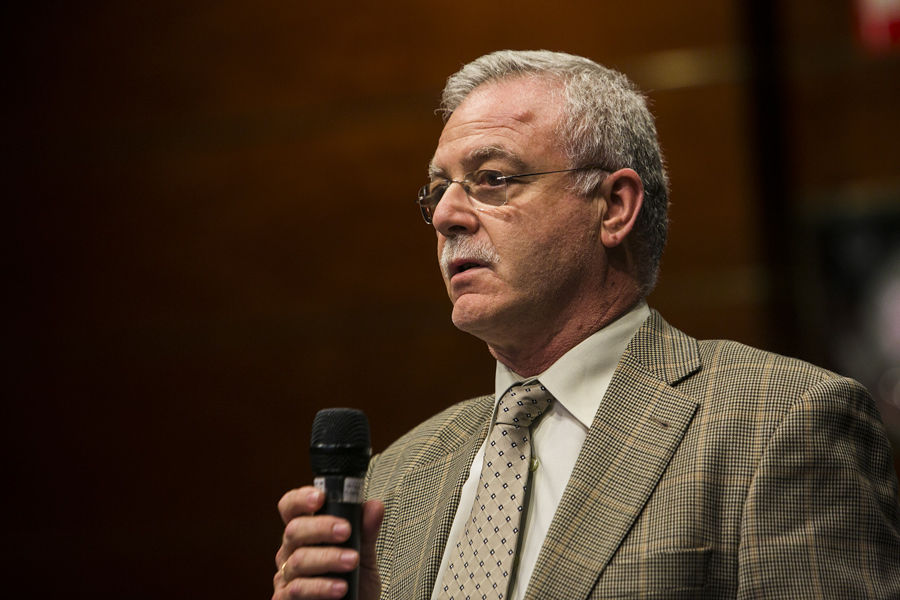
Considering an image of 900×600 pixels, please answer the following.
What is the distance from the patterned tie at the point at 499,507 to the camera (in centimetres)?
158

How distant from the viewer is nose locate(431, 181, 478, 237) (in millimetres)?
1832

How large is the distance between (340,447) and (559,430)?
507 mm

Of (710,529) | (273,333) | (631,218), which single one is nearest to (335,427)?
(710,529)

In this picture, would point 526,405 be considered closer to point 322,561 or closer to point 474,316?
point 474,316

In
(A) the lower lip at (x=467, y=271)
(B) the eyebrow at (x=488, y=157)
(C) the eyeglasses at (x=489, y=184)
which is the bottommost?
(A) the lower lip at (x=467, y=271)

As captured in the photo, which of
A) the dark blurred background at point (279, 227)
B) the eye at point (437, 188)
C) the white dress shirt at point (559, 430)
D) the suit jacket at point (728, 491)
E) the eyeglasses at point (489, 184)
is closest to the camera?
the suit jacket at point (728, 491)

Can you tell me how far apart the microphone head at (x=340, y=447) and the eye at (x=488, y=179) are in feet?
2.10

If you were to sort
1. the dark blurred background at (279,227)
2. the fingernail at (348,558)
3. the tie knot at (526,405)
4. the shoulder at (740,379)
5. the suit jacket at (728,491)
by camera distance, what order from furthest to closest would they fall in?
1. the dark blurred background at (279,227)
2. the tie knot at (526,405)
3. the shoulder at (740,379)
4. the suit jacket at (728,491)
5. the fingernail at (348,558)

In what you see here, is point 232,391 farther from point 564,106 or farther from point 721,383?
point 721,383

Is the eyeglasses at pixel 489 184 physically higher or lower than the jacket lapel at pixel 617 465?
higher

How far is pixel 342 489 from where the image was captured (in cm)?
129

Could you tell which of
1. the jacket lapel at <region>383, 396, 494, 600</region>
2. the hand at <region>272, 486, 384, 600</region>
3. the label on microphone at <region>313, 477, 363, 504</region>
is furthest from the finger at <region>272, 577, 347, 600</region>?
the jacket lapel at <region>383, 396, 494, 600</region>

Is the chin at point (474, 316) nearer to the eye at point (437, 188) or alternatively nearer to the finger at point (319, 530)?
the eye at point (437, 188)

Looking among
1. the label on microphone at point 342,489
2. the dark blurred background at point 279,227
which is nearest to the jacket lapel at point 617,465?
→ the label on microphone at point 342,489
